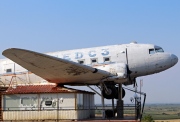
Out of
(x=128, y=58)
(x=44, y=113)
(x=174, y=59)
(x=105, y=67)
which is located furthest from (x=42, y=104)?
(x=174, y=59)

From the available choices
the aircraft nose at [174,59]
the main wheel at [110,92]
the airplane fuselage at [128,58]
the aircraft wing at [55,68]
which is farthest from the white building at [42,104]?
the aircraft nose at [174,59]

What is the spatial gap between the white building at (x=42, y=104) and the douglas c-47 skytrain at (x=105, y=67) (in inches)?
55.5

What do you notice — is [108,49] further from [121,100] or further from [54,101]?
[54,101]

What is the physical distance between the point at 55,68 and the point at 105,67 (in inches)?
183

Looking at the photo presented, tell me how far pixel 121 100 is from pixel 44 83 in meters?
6.33

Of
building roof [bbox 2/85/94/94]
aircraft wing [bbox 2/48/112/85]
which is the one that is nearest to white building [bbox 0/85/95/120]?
building roof [bbox 2/85/94/94]

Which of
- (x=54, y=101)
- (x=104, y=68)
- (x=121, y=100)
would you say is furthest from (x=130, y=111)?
(x=54, y=101)

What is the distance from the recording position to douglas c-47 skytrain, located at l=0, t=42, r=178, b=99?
27.0 meters

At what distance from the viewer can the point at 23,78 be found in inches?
1217

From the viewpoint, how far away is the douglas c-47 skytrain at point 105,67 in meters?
27.0

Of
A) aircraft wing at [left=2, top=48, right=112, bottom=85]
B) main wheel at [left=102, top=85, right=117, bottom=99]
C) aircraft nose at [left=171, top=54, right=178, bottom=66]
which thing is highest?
aircraft nose at [left=171, top=54, right=178, bottom=66]

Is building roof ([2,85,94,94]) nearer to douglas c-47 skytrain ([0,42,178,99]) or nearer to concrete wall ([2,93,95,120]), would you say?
concrete wall ([2,93,95,120])

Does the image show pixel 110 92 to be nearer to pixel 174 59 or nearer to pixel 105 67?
pixel 105 67

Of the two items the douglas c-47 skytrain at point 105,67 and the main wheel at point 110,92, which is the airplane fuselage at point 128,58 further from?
the main wheel at point 110,92
